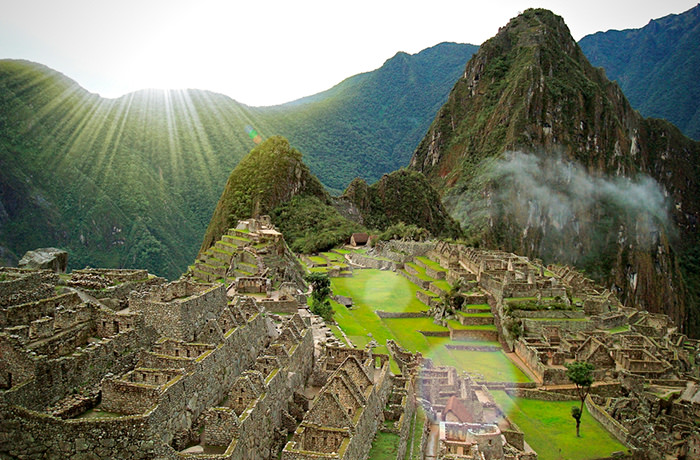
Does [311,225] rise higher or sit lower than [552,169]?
lower

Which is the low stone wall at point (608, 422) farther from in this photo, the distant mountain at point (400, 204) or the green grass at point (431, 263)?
the distant mountain at point (400, 204)

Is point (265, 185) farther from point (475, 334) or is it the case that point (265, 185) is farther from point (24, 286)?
point (24, 286)

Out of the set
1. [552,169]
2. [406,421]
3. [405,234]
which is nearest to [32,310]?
[406,421]

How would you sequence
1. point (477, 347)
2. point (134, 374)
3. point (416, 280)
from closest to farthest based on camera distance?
point (134, 374) < point (477, 347) < point (416, 280)

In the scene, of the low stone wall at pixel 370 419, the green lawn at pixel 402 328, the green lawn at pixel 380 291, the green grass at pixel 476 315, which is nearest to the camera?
the low stone wall at pixel 370 419

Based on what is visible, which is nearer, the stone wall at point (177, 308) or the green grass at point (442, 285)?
the stone wall at point (177, 308)

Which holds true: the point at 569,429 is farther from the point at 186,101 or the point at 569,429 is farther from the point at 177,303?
the point at 186,101

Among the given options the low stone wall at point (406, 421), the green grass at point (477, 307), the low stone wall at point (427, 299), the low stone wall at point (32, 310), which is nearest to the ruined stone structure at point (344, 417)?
the low stone wall at point (406, 421)

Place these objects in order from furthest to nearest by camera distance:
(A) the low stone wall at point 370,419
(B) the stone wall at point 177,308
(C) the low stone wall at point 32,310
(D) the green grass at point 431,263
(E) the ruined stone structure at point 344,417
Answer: (D) the green grass at point 431,263, (B) the stone wall at point 177,308, (A) the low stone wall at point 370,419, (E) the ruined stone structure at point 344,417, (C) the low stone wall at point 32,310
